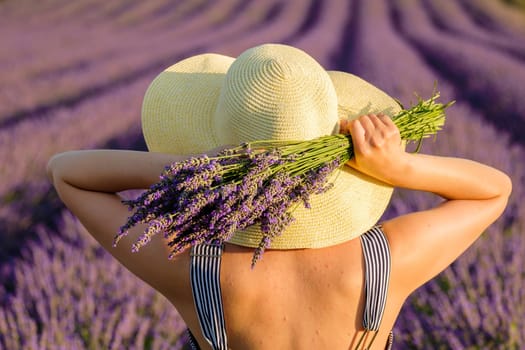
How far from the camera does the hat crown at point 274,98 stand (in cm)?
99

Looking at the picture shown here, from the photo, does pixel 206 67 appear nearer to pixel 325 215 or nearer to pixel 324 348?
pixel 325 215

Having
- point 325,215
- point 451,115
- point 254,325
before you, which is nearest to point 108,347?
point 254,325

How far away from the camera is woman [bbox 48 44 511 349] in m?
1.01

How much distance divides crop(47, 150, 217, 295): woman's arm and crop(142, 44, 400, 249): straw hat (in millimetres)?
90

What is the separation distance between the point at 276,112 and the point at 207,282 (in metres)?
0.32

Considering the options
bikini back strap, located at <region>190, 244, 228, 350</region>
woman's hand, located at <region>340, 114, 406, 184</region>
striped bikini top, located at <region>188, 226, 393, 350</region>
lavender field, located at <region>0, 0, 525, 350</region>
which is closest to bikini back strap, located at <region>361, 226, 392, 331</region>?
striped bikini top, located at <region>188, 226, 393, 350</region>

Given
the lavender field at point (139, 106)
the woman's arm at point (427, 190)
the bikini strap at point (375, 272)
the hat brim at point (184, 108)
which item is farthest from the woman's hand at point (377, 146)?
the lavender field at point (139, 106)

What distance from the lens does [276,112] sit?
984 mm

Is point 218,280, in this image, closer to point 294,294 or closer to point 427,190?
point 294,294

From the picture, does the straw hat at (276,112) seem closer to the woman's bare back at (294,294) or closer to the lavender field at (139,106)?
the woman's bare back at (294,294)

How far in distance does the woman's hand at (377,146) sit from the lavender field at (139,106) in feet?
3.74

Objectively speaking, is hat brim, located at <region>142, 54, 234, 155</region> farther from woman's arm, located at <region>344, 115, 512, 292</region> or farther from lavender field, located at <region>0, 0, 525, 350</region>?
lavender field, located at <region>0, 0, 525, 350</region>

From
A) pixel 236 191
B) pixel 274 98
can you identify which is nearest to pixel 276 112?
pixel 274 98

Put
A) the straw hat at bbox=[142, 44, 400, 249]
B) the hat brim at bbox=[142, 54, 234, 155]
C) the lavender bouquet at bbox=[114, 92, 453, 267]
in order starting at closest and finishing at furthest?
the lavender bouquet at bbox=[114, 92, 453, 267], the straw hat at bbox=[142, 44, 400, 249], the hat brim at bbox=[142, 54, 234, 155]
